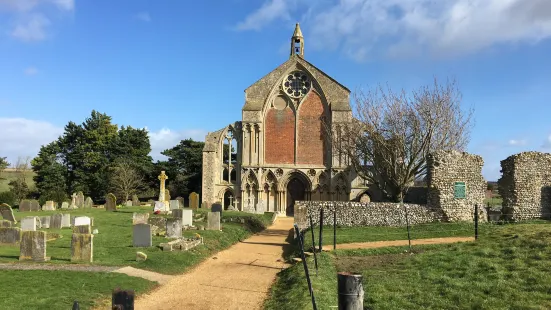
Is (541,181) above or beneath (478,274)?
above

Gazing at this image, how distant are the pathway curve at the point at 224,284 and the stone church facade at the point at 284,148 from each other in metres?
22.8

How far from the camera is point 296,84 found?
137 ft

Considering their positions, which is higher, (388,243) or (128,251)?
(388,243)

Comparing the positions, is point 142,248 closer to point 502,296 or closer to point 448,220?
point 502,296

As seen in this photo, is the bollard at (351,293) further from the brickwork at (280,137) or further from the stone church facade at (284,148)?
the brickwork at (280,137)

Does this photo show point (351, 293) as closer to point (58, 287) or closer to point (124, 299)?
point (124, 299)

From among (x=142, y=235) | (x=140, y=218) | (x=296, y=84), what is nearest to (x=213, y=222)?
(x=140, y=218)

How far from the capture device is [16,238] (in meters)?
15.2

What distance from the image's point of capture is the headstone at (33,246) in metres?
11.9

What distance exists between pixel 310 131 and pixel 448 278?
32.5 meters

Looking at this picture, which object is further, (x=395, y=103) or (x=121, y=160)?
(x=121, y=160)

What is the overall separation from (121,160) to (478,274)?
49509 mm

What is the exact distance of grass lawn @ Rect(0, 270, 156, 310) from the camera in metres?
8.13

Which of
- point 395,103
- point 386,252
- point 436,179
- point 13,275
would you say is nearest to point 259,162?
point 395,103
